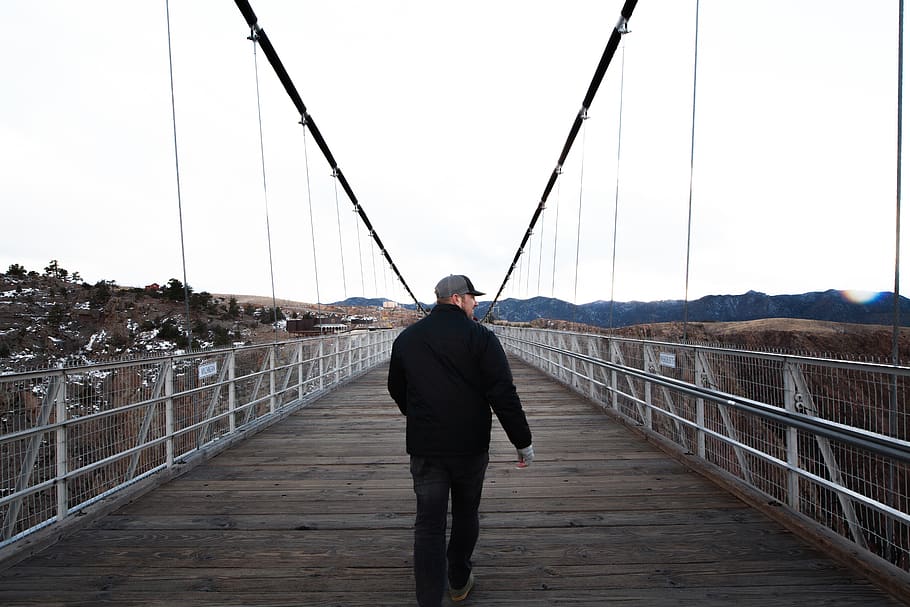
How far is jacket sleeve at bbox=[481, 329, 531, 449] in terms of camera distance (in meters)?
2.37

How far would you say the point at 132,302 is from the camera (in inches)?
1243

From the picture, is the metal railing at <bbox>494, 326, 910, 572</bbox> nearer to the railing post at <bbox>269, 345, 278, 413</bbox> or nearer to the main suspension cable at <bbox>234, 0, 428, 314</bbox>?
the railing post at <bbox>269, 345, 278, 413</bbox>

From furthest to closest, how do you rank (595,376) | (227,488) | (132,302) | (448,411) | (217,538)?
1. (132,302)
2. (595,376)
3. (227,488)
4. (217,538)
5. (448,411)

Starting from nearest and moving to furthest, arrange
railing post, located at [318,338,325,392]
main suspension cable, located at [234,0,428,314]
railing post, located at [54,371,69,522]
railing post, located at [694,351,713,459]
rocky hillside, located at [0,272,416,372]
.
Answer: railing post, located at [54,371,69,522] < railing post, located at [694,351,713,459] < railing post, located at [318,338,325,392] < main suspension cable, located at [234,0,428,314] < rocky hillside, located at [0,272,416,372]

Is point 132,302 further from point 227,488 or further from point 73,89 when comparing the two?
point 227,488

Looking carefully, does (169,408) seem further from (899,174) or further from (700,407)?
(899,174)

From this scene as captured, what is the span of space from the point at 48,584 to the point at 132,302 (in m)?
33.8

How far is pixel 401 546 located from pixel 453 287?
173 cm

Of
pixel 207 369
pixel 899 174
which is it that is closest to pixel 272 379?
pixel 207 369

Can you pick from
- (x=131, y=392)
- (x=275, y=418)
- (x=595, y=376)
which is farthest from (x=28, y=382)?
(x=595, y=376)

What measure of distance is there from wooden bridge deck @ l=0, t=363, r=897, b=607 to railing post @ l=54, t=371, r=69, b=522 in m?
0.26

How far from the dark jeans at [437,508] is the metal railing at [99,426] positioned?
2.43 metres

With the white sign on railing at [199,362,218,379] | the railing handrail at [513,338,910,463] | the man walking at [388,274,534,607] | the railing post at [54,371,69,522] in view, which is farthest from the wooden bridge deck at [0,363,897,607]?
the white sign on railing at [199,362,218,379]

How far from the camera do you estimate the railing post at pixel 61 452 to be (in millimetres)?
3408
